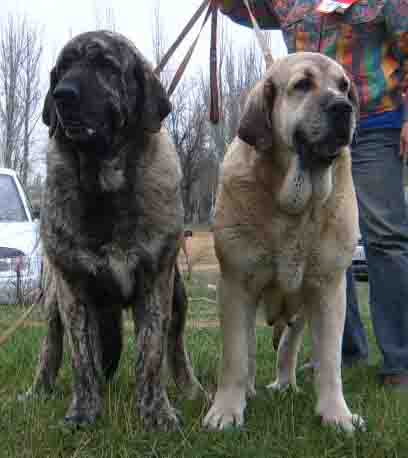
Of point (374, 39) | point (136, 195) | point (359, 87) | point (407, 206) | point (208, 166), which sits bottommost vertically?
point (208, 166)

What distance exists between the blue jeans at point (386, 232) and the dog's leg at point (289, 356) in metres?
0.48

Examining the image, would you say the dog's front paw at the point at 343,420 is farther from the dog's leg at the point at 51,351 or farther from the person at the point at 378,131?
the dog's leg at the point at 51,351

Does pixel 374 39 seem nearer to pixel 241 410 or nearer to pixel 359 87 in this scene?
pixel 359 87

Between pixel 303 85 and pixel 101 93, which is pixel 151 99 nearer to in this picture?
pixel 101 93

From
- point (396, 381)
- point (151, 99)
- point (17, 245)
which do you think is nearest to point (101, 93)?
point (151, 99)

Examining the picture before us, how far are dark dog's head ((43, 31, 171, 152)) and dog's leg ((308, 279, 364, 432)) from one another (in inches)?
41.5

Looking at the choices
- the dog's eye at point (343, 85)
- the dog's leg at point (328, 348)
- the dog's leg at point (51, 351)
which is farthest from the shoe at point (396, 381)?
the dog's leg at point (51, 351)

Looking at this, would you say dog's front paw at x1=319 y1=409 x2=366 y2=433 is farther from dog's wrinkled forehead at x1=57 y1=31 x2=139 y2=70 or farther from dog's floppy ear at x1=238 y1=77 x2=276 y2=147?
dog's wrinkled forehead at x1=57 y1=31 x2=139 y2=70

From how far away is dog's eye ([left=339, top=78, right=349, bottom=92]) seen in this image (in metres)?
2.51

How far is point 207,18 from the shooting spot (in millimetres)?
3371

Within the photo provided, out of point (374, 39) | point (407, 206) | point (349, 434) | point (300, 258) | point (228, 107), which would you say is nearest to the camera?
point (349, 434)

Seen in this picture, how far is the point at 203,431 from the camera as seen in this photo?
224cm

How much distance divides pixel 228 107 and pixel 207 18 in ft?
56.6

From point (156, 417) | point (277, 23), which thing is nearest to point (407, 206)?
point (277, 23)
